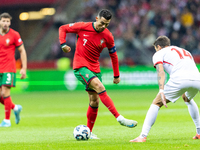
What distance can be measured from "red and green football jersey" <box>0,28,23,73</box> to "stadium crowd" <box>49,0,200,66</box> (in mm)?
14113

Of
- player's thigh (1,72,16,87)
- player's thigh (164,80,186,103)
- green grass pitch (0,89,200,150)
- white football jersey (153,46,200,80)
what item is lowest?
green grass pitch (0,89,200,150)

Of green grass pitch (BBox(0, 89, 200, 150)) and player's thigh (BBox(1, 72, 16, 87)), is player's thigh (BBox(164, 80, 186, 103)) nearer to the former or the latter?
green grass pitch (BBox(0, 89, 200, 150))

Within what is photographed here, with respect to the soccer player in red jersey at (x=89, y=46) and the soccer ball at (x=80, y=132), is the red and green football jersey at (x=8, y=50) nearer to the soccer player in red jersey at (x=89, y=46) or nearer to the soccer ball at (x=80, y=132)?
the soccer player in red jersey at (x=89, y=46)

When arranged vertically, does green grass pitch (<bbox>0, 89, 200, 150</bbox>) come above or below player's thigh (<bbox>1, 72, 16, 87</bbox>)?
below

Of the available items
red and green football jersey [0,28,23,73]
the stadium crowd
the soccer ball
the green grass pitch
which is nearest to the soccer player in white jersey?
the green grass pitch

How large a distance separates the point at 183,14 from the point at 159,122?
15743 mm

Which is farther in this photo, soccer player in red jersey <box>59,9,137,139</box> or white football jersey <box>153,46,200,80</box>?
soccer player in red jersey <box>59,9,137,139</box>

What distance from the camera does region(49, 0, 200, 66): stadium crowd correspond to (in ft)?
74.9

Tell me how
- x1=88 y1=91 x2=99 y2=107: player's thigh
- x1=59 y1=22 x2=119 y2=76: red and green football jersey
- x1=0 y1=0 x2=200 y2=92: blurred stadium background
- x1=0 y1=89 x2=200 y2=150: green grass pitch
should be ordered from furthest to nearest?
x1=0 y1=0 x2=200 y2=92: blurred stadium background → x1=88 y1=91 x2=99 y2=107: player's thigh → x1=59 y1=22 x2=119 y2=76: red and green football jersey → x1=0 y1=89 x2=200 y2=150: green grass pitch

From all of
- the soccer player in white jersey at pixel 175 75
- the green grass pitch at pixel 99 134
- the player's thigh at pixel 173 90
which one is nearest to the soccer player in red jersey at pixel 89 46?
the green grass pitch at pixel 99 134

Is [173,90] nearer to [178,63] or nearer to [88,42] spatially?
[178,63]

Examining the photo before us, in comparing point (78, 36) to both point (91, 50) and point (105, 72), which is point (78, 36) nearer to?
point (91, 50)

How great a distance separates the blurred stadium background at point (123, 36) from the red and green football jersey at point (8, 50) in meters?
11.7

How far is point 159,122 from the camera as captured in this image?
912 centimetres
